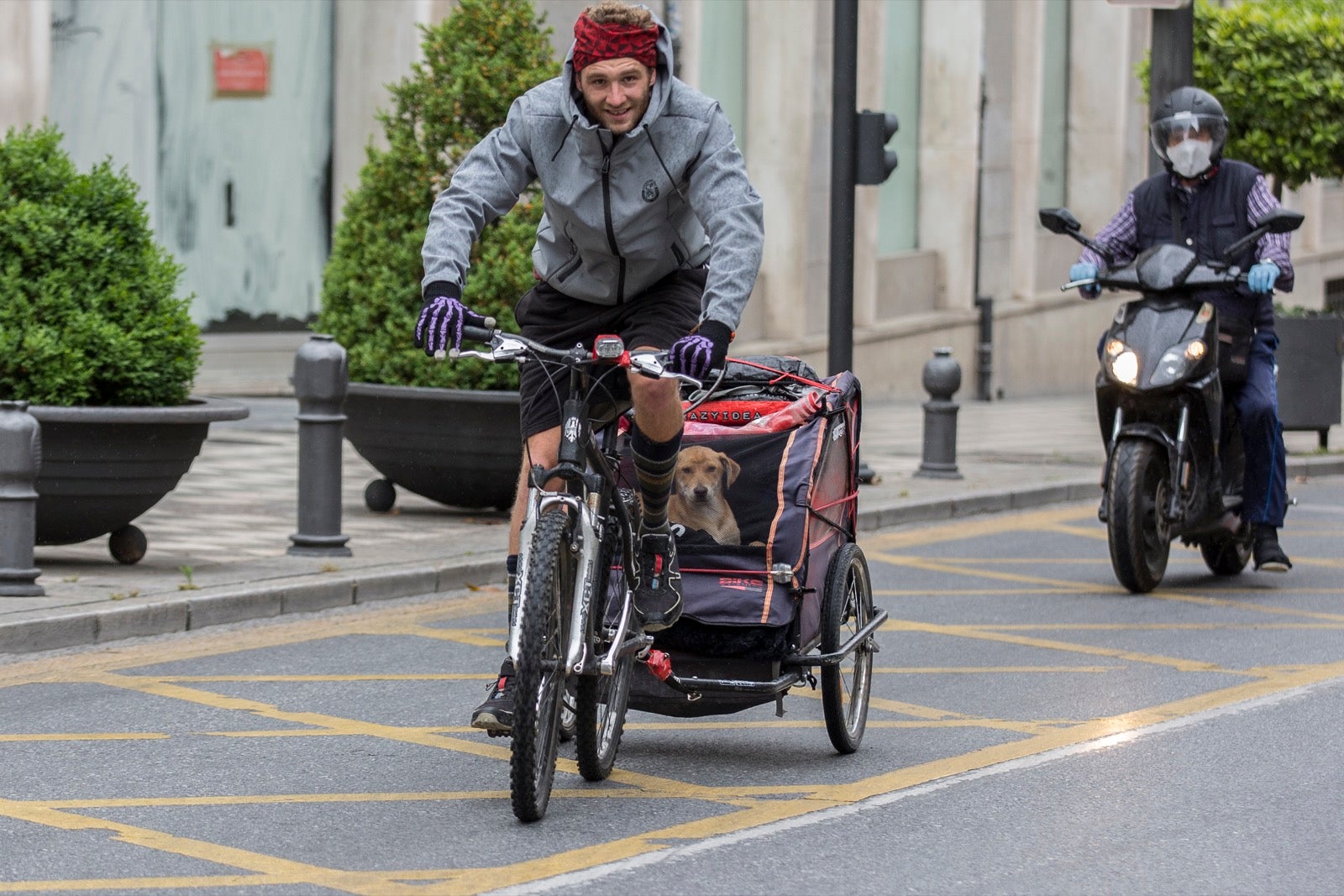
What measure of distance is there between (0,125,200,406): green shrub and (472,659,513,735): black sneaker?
3625 millimetres

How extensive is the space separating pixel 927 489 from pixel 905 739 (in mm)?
6300

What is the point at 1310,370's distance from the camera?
14.9 meters

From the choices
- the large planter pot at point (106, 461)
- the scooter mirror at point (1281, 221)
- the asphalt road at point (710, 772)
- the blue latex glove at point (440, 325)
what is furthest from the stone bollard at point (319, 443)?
the blue latex glove at point (440, 325)

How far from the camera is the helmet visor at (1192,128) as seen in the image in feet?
29.0

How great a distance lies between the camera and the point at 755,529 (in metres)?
5.79

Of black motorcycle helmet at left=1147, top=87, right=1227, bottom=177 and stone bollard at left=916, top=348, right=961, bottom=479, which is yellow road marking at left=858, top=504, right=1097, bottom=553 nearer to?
stone bollard at left=916, top=348, right=961, bottom=479

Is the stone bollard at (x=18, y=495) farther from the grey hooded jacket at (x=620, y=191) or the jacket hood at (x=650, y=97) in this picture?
the jacket hood at (x=650, y=97)

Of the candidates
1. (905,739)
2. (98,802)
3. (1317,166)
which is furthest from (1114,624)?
(1317,166)

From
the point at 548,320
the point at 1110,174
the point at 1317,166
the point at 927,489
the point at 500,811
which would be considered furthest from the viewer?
the point at 1110,174

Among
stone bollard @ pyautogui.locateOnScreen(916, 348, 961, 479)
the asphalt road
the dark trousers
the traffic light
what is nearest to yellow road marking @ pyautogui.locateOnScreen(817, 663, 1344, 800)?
the asphalt road

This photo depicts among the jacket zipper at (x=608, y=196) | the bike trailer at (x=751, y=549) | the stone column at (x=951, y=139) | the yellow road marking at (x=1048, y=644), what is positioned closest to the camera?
the jacket zipper at (x=608, y=196)

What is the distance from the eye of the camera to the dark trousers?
905cm

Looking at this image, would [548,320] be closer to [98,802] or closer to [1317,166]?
[98,802]

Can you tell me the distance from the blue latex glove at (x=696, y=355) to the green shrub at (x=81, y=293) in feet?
13.1
